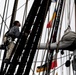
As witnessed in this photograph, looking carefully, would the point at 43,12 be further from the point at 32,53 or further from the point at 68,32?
the point at 68,32

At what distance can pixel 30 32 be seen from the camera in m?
3.79

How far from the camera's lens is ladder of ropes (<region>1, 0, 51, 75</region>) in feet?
12.3

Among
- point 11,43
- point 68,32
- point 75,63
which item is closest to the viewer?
point 11,43

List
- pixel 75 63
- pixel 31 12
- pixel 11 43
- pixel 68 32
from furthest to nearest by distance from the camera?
pixel 68 32, pixel 75 63, pixel 11 43, pixel 31 12

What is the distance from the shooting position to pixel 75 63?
593cm

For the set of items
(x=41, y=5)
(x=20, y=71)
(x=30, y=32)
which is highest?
(x=41, y=5)

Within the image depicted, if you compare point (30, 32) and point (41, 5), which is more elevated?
point (41, 5)

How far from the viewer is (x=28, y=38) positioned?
3.80 m

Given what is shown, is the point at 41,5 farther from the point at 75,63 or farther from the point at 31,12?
the point at 75,63

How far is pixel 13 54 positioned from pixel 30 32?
30 centimetres

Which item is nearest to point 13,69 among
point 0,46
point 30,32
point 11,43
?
point 30,32

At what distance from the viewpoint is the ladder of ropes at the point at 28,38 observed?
12.3ft

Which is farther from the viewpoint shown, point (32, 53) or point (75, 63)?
point (75, 63)

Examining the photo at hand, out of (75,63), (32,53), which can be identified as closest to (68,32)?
(75,63)
